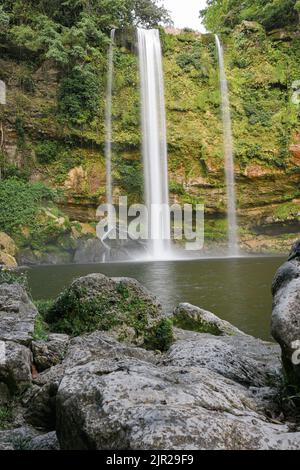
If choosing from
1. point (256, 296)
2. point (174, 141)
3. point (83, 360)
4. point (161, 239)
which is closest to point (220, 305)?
point (256, 296)

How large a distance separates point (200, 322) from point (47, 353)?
14.4 ft

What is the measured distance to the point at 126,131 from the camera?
3059cm

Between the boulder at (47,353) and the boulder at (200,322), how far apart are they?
388 centimetres

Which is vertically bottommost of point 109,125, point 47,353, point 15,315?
point 47,353

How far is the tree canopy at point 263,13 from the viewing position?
112ft

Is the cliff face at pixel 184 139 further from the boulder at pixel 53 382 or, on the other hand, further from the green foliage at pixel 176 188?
the boulder at pixel 53 382

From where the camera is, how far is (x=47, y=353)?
5.21 metres

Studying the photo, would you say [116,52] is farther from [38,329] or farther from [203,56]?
[38,329]

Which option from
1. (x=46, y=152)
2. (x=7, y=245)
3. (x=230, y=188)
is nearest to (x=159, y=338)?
(x=7, y=245)

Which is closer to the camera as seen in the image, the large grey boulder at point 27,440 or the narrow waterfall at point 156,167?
the large grey boulder at point 27,440

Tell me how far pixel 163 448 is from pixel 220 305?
9.64 meters

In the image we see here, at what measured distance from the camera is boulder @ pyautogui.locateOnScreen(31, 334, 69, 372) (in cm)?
512

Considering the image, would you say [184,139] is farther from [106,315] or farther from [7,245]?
[106,315]

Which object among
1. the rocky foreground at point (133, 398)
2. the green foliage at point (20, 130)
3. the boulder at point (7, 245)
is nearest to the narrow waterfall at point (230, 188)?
the green foliage at point (20, 130)
